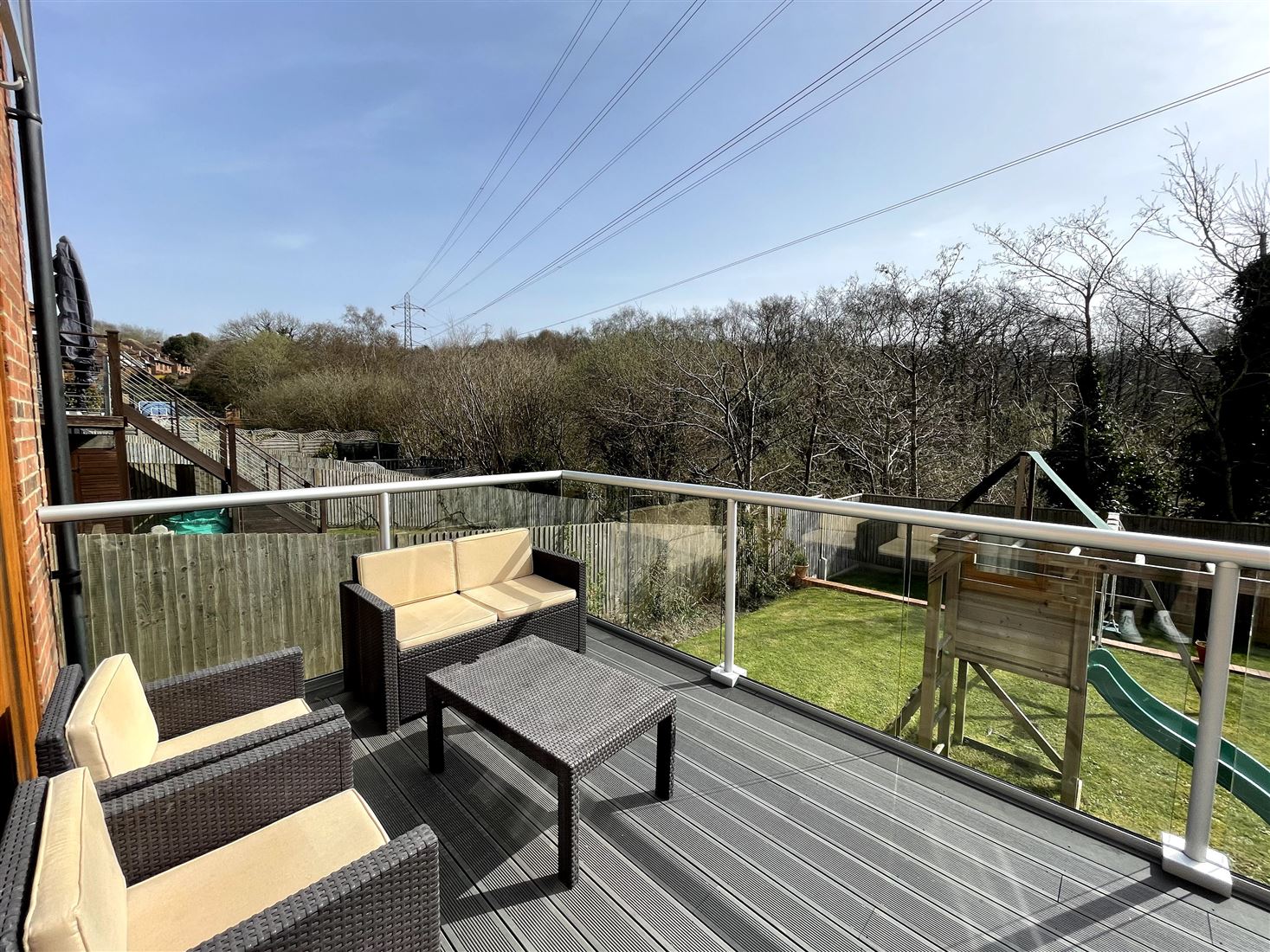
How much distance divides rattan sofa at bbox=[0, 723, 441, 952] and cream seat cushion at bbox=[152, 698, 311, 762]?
0.35 m

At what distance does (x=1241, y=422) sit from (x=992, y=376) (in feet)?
12.5

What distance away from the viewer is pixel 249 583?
370 centimetres

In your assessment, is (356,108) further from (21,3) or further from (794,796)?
(794,796)

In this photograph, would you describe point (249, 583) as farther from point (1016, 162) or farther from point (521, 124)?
point (521, 124)

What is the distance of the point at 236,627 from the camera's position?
347 centimetres

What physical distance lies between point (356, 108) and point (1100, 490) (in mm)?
17039

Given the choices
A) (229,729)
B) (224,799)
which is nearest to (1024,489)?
(229,729)

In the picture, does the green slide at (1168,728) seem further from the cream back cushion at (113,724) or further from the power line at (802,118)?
the power line at (802,118)

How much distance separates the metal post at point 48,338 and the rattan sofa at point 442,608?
3.85 ft

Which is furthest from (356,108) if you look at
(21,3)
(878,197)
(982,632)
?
(982,632)

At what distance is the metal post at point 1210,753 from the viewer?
72.4 inches

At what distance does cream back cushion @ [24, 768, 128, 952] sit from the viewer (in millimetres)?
817

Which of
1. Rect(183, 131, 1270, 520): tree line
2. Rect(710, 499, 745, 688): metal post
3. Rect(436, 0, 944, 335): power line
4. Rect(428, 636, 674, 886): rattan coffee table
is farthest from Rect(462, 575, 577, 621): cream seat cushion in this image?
Rect(436, 0, 944, 335): power line

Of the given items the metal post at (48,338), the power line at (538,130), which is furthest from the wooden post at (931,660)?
the power line at (538,130)
